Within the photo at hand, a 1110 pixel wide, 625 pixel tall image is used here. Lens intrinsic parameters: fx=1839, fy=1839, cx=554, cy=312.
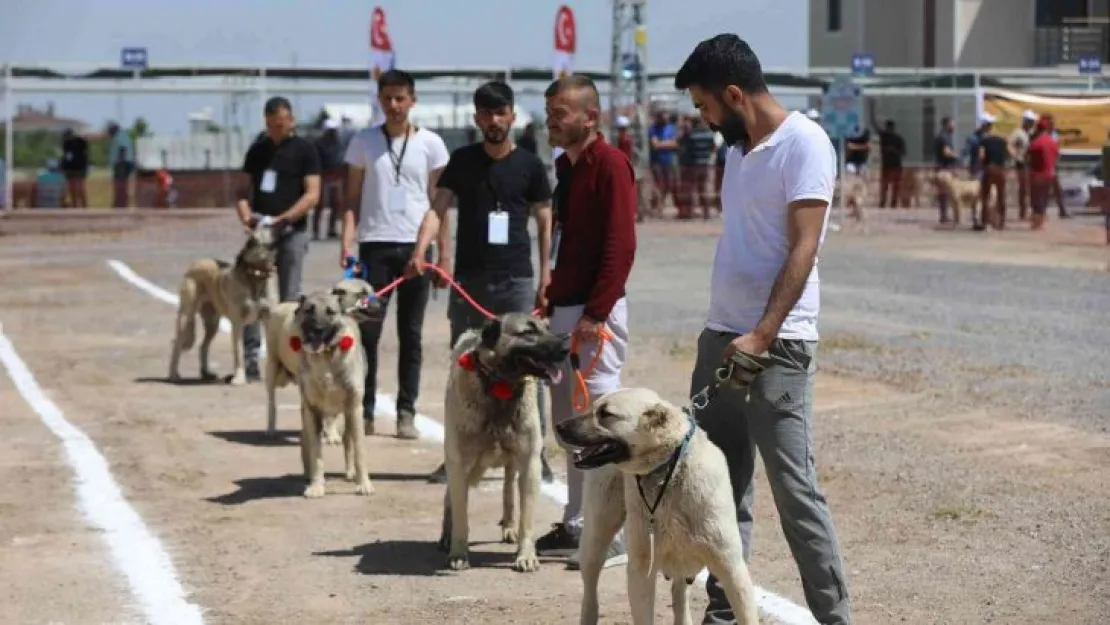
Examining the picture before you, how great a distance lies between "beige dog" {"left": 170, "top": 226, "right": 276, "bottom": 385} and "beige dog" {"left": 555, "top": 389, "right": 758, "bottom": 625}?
26.7 ft

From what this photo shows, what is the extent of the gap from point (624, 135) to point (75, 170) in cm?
1284

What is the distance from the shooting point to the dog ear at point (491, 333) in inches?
319

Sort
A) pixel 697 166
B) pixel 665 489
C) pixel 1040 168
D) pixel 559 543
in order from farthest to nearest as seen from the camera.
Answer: pixel 697 166 < pixel 1040 168 < pixel 559 543 < pixel 665 489

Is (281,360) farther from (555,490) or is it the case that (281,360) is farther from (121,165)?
(121,165)

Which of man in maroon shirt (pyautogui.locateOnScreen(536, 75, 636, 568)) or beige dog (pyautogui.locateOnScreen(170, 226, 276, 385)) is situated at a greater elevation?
man in maroon shirt (pyautogui.locateOnScreen(536, 75, 636, 568))

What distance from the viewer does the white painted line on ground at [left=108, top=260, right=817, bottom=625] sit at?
Answer: 23.4ft

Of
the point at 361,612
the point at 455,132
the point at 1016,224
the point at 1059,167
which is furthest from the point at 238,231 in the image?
the point at 361,612

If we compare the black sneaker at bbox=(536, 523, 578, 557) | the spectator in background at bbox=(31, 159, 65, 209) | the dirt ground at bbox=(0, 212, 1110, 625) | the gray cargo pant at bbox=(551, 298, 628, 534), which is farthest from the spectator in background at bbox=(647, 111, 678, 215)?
the gray cargo pant at bbox=(551, 298, 628, 534)

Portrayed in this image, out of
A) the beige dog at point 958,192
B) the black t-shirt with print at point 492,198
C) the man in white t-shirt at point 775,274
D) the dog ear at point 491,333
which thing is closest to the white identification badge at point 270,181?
the black t-shirt with print at point 492,198

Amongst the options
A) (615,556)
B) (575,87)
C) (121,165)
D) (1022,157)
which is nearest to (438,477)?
(615,556)

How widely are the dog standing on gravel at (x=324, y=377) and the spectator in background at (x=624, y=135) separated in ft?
86.4

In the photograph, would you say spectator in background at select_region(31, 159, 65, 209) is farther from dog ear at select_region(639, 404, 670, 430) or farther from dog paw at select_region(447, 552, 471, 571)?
dog ear at select_region(639, 404, 670, 430)

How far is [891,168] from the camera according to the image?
4056 cm

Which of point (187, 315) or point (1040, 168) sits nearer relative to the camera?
point (187, 315)
